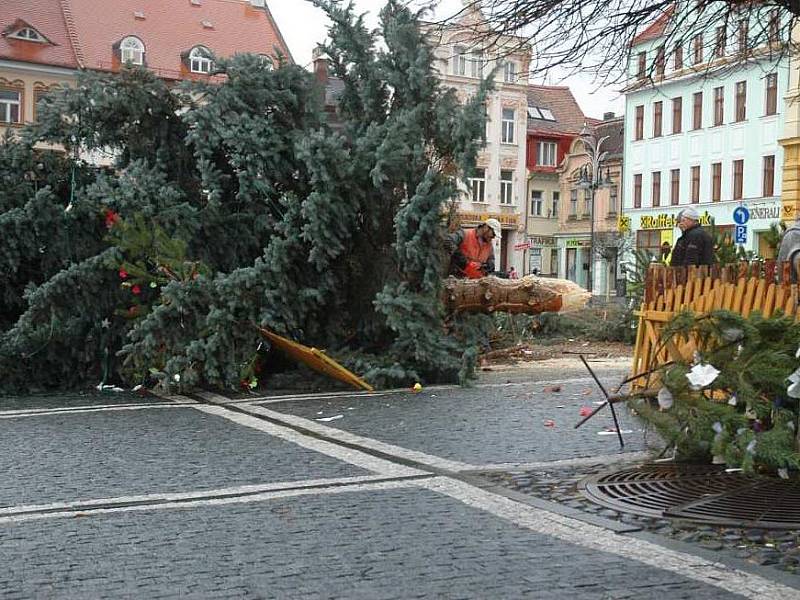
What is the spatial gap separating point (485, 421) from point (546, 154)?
6373cm

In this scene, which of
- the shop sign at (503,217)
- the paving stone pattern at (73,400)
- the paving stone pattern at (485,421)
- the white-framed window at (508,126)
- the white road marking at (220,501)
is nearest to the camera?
the white road marking at (220,501)

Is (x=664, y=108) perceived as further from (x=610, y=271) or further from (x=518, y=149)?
(x=518, y=149)

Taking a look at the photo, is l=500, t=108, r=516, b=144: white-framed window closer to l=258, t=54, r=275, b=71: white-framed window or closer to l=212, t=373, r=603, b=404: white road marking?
l=258, t=54, r=275, b=71: white-framed window

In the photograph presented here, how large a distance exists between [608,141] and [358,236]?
5505cm

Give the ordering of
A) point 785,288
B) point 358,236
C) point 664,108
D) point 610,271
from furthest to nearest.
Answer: point 610,271 → point 664,108 → point 358,236 → point 785,288

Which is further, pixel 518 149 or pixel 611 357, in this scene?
pixel 518 149

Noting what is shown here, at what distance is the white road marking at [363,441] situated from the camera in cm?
784

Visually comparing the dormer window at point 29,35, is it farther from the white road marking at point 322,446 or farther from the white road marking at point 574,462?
the white road marking at point 574,462

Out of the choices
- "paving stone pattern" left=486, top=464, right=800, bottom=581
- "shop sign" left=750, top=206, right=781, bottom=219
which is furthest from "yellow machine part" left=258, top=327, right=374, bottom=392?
"shop sign" left=750, top=206, right=781, bottom=219

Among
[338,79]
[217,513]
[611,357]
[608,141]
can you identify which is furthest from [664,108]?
[217,513]

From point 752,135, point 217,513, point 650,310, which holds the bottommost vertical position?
point 217,513

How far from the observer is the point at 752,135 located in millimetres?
47562

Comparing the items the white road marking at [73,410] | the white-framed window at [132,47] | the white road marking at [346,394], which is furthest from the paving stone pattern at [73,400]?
the white-framed window at [132,47]

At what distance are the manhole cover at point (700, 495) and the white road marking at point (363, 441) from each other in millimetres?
1125
